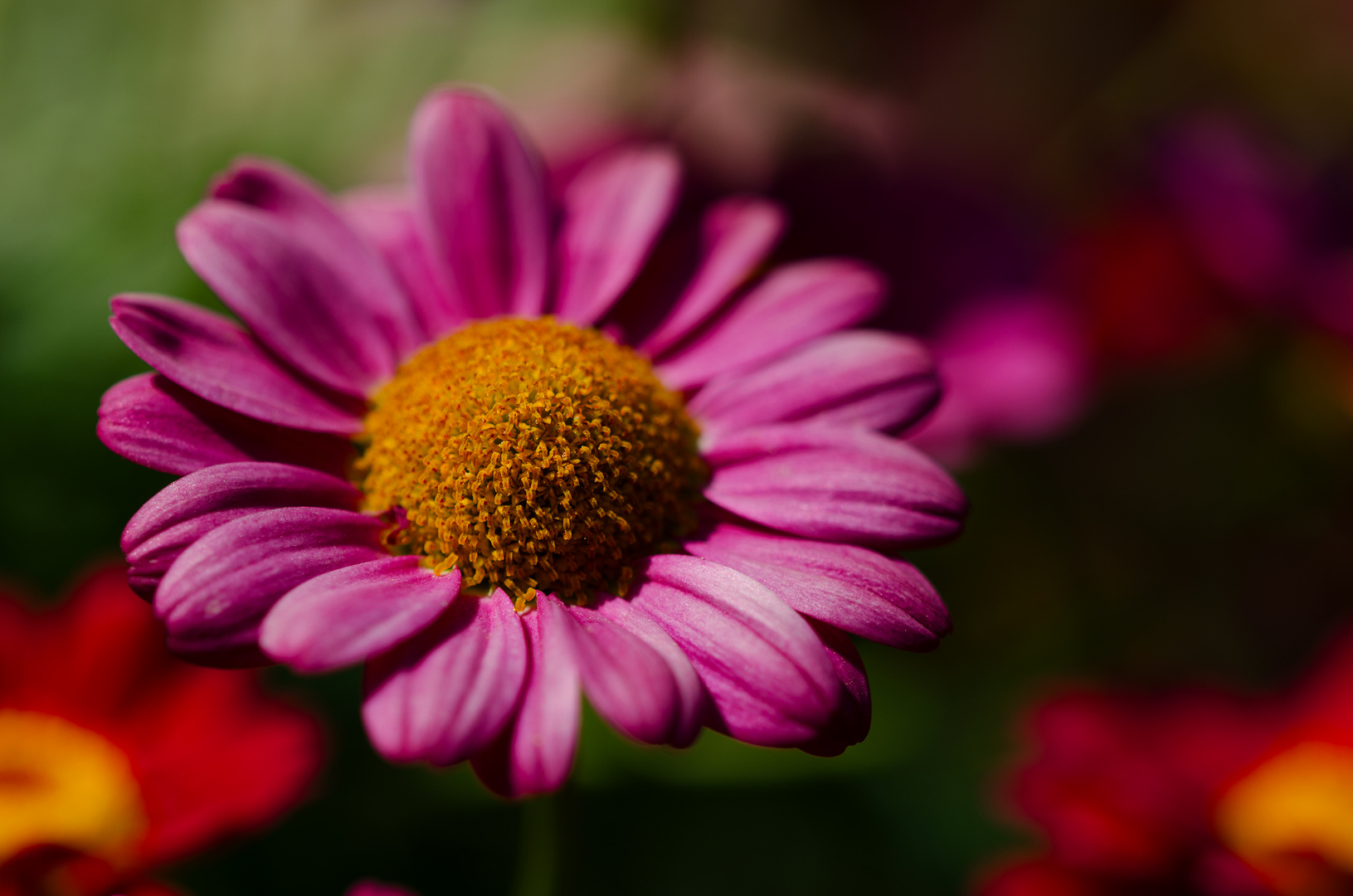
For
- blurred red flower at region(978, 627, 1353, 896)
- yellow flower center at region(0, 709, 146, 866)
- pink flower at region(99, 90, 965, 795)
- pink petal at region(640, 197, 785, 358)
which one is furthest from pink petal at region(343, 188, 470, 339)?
A: blurred red flower at region(978, 627, 1353, 896)

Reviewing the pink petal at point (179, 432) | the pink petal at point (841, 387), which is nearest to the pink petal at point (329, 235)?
the pink petal at point (179, 432)

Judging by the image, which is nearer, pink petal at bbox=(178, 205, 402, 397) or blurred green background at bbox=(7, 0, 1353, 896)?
pink petal at bbox=(178, 205, 402, 397)

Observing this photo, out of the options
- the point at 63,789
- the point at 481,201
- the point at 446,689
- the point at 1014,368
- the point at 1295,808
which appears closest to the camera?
the point at 446,689

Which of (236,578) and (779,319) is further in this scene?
(779,319)

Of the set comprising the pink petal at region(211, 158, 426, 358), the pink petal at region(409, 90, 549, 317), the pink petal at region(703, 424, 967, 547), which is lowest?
the pink petal at region(703, 424, 967, 547)

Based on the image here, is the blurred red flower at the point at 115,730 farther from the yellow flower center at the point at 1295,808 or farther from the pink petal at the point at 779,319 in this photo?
the yellow flower center at the point at 1295,808

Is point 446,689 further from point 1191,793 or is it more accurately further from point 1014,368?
point 1014,368

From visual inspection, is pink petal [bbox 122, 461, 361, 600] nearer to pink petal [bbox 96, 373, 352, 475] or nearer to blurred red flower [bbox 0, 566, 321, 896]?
pink petal [bbox 96, 373, 352, 475]

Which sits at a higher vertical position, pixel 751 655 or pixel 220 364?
pixel 220 364

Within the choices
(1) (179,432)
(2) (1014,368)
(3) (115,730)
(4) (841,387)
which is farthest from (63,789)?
(2) (1014,368)
